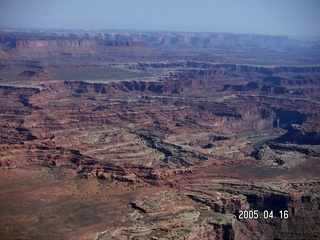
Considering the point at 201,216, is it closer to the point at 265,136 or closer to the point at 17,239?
the point at 17,239

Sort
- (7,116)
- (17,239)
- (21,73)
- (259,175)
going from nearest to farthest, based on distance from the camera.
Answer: (17,239)
(259,175)
(7,116)
(21,73)

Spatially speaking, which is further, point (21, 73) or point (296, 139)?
point (21, 73)

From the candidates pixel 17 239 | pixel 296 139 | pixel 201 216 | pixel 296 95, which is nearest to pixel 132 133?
pixel 296 139

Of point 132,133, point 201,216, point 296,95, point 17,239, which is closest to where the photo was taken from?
point 17,239

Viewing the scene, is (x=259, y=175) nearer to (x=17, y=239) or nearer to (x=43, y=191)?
(x=43, y=191)
